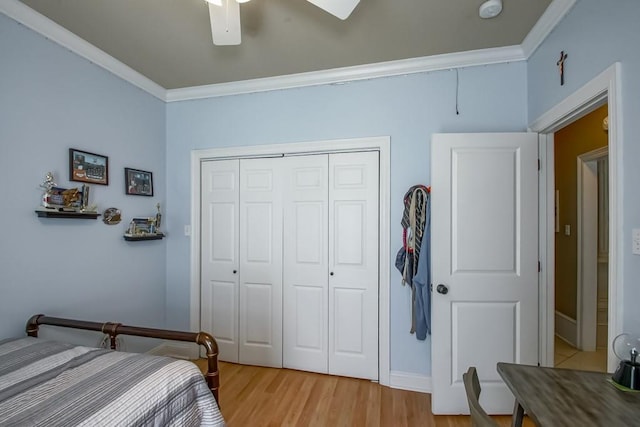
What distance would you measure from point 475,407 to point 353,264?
156 centimetres

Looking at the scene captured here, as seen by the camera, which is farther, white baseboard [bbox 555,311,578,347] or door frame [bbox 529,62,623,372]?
white baseboard [bbox 555,311,578,347]

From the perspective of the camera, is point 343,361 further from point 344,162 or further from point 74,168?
point 74,168

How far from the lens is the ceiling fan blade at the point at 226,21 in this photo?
4.15 feet

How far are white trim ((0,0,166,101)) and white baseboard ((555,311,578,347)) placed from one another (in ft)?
15.9

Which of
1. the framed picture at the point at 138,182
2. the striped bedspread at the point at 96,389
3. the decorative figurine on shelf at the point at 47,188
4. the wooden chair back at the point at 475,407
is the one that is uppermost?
the framed picture at the point at 138,182

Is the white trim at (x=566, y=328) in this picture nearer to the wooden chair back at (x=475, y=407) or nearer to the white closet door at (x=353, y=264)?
the white closet door at (x=353, y=264)

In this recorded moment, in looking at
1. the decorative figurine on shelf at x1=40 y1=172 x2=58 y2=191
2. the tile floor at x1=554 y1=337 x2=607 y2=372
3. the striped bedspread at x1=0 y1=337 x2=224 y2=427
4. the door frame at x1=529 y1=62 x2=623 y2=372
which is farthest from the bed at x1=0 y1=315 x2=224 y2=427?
the tile floor at x1=554 y1=337 x2=607 y2=372

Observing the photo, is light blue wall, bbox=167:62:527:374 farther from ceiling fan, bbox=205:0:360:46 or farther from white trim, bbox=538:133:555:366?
ceiling fan, bbox=205:0:360:46

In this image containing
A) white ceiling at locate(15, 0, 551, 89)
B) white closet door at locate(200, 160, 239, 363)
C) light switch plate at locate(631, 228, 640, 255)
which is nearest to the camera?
light switch plate at locate(631, 228, 640, 255)

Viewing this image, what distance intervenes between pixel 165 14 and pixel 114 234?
1671 millimetres

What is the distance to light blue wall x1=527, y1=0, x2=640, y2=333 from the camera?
1.10 meters

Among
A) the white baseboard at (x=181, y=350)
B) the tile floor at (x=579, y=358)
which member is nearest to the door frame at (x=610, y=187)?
the tile floor at (x=579, y=358)

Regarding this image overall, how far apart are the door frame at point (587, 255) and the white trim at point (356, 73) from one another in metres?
1.62

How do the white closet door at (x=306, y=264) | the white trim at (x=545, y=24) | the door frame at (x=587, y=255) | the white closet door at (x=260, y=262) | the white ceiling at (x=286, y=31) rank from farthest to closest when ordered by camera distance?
the door frame at (x=587, y=255)
the white closet door at (x=260, y=262)
the white closet door at (x=306, y=264)
the white ceiling at (x=286, y=31)
the white trim at (x=545, y=24)
